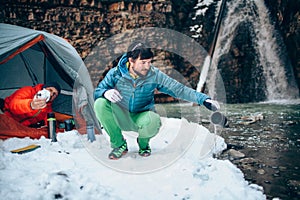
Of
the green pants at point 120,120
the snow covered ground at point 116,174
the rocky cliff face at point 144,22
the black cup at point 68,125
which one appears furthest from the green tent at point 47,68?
the rocky cliff face at point 144,22

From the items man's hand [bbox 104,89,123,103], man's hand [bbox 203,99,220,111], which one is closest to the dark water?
man's hand [bbox 203,99,220,111]

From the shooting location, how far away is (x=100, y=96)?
2021 millimetres

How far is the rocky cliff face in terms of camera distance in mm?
9719

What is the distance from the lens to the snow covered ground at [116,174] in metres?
1.46

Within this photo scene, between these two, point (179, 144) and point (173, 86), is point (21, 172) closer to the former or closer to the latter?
point (173, 86)

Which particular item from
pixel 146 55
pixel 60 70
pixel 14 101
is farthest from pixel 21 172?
pixel 60 70

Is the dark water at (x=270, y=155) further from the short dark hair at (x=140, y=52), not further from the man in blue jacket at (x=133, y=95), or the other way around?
the short dark hair at (x=140, y=52)

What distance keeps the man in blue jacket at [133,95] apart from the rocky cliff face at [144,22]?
872cm

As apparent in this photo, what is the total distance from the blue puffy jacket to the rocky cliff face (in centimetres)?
873

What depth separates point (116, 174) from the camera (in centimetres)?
177

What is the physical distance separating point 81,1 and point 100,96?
31.9 feet

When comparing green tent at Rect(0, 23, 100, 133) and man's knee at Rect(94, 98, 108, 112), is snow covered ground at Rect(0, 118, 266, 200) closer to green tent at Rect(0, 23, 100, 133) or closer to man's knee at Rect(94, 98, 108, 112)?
man's knee at Rect(94, 98, 108, 112)

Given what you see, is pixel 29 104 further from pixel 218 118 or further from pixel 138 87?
pixel 218 118

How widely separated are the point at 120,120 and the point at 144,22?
9617mm
